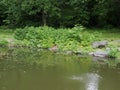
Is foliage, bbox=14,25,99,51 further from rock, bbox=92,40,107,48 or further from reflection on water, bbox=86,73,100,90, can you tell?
reflection on water, bbox=86,73,100,90

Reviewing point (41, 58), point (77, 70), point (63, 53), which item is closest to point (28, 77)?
point (77, 70)

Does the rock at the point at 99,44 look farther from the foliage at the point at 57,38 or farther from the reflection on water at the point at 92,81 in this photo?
the reflection on water at the point at 92,81

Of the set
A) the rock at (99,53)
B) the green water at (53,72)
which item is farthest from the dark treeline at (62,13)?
the rock at (99,53)

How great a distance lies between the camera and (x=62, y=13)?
103ft

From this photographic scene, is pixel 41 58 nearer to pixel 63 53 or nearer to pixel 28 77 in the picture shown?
pixel 63 53

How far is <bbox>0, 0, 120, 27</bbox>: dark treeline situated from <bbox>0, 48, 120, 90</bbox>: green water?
31.4ft

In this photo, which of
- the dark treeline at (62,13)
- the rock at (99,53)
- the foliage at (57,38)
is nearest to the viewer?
the rock at (99,53)

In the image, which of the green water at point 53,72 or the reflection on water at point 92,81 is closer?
the reflection on water at point 92,81

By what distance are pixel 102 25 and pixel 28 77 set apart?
64.6 ft

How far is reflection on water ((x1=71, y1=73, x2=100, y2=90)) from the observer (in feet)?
41.6

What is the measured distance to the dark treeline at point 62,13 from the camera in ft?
95.7

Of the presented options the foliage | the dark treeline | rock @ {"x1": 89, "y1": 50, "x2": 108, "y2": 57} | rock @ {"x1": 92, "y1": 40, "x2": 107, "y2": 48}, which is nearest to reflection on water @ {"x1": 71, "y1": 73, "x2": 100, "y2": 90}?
rock @ {"x1": 89, "y1": 50, "x2": 108, "y2": 57}

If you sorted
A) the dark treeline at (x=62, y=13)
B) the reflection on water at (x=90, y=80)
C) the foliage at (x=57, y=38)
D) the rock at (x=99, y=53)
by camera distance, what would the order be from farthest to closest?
the dark treeline at (x=62, y=13)
the foliage at (x=57, y=38)
the rock at (x=99, y=53)
the reflection on water at (x=90, y=80)

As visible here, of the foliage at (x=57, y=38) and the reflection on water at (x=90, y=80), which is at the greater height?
the reflection on water at (x=90, y=80)
